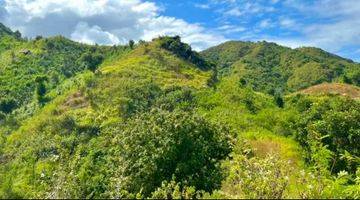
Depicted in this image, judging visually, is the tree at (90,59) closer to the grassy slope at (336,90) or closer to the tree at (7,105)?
the tree at (7,105)

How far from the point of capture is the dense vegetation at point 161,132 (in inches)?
770

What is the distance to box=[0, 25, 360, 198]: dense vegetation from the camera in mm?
19547

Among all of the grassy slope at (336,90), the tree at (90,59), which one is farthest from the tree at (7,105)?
the grassy slope at (336,90)

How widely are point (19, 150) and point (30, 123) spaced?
14.4 metres

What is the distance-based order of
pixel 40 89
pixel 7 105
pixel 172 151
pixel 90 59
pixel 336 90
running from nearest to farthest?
1. pixel 172 151
2. pixel 7 105
3. pixel 40 89
4. pixel 336 90
5. pixel 90 59

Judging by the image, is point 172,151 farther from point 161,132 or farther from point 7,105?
point 7,105

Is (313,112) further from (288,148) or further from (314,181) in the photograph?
(314,181)

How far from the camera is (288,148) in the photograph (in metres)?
75.0

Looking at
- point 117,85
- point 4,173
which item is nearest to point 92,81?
point 117,85

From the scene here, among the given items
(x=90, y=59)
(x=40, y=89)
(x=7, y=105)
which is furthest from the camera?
(x=90, y=59)

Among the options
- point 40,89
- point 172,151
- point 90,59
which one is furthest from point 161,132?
point 90,59

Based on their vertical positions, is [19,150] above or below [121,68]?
below

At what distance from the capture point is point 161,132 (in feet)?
139

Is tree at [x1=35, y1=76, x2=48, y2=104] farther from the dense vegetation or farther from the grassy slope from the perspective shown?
the grassy slope
